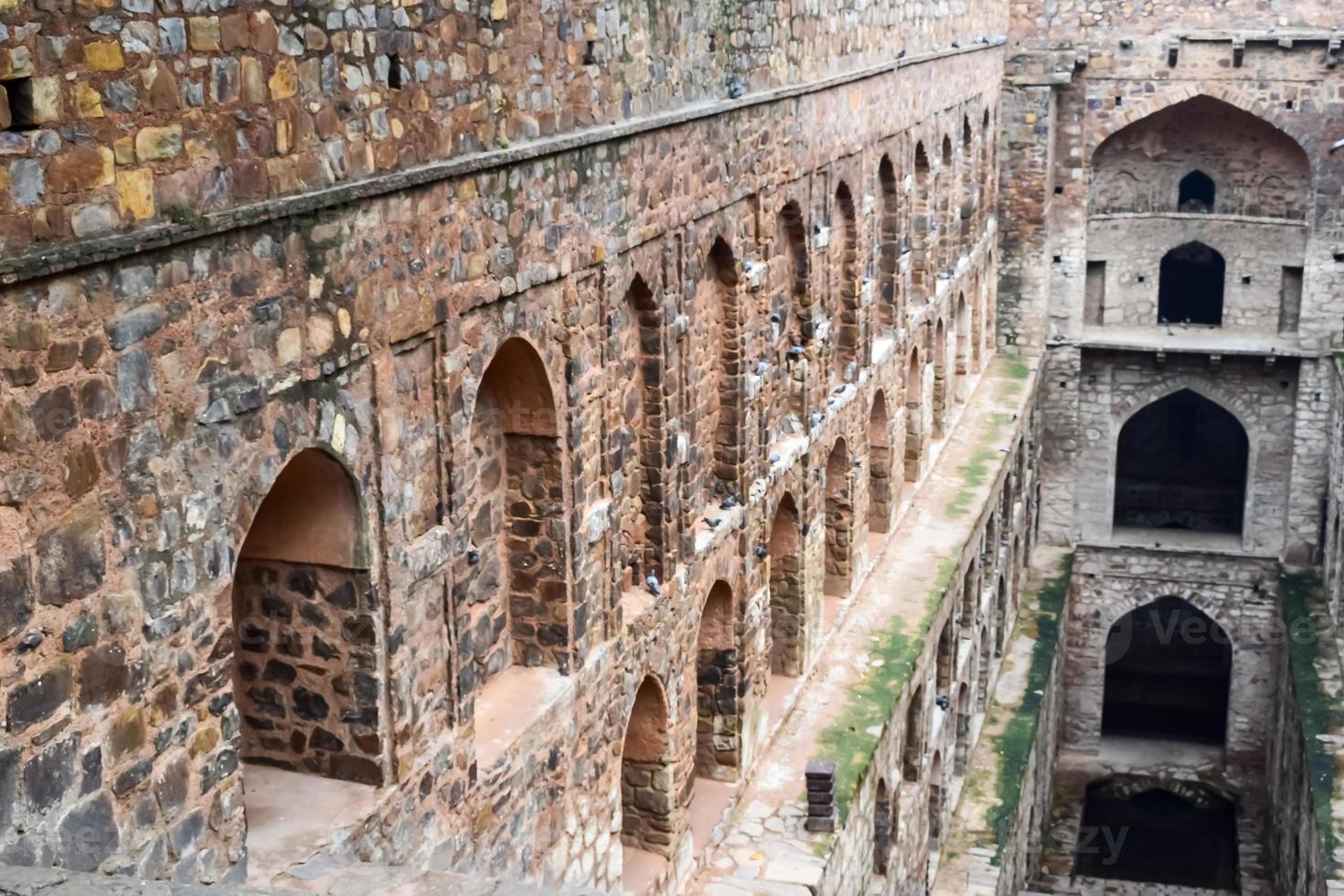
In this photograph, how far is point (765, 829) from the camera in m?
9.56

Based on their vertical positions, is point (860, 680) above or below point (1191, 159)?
below

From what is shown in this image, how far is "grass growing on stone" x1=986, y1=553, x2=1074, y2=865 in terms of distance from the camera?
15.4m

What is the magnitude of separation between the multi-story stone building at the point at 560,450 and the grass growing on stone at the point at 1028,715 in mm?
63

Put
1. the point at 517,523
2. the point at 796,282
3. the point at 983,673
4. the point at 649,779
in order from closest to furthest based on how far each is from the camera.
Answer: the point at 517,523 → the point at 649,779 → the point at 796,282 → the point at 983,673

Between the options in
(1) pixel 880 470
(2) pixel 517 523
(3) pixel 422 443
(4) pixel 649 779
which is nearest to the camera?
(3) pixel 422 443

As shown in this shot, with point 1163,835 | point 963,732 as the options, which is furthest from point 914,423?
point 1163,835

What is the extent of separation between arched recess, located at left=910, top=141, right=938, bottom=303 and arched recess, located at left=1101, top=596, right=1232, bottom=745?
8.87 m

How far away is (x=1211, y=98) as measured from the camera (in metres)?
20.5

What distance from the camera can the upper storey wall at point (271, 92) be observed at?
13.1 ft

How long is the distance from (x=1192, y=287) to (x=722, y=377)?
1580 centimetres

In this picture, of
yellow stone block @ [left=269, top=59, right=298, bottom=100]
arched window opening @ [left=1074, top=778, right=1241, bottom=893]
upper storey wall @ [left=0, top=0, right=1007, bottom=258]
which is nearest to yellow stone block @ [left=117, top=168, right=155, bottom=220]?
upper storey wall @ [left=0, top=0, right=1007, bottom=258]

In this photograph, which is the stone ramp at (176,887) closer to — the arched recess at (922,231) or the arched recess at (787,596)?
the arched recess at (787,596)

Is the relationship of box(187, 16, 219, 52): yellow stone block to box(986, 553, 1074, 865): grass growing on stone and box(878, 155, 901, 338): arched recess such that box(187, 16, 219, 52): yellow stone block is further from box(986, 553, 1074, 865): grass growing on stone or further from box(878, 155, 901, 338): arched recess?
box(986, 553, 1074, 865): grass growing on stone

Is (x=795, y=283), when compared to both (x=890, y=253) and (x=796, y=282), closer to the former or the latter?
(x=796, y=282)
